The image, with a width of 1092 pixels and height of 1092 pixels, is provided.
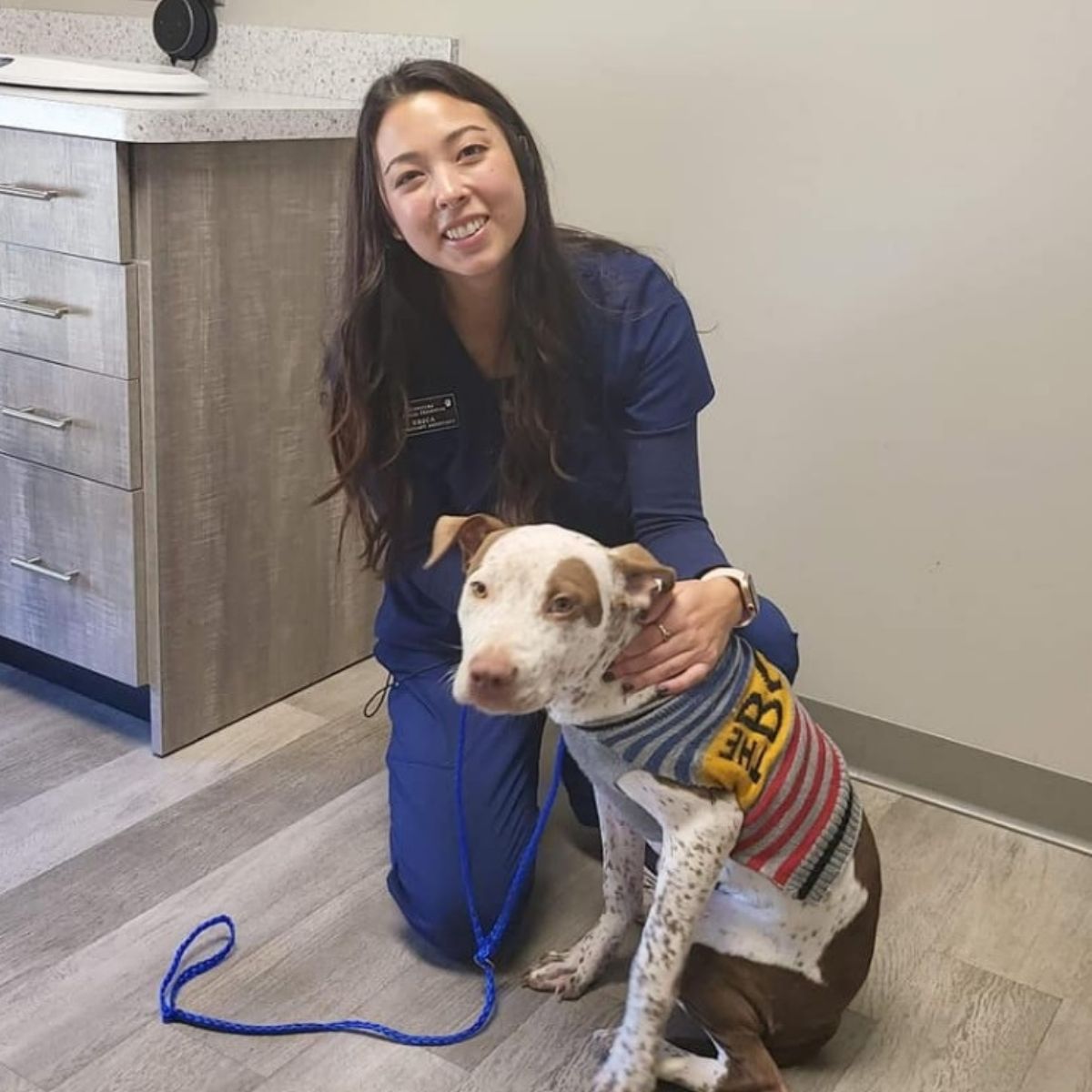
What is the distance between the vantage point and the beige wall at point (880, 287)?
1.88 metres

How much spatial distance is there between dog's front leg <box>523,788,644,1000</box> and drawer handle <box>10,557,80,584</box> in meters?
0.94

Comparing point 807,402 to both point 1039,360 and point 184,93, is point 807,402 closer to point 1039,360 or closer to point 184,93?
point 1039,360

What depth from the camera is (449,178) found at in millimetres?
1520

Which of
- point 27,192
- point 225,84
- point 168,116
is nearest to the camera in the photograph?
point 168,116

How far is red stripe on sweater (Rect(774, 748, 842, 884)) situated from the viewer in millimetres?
1420

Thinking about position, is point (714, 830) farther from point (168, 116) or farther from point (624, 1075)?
point (168, 116)

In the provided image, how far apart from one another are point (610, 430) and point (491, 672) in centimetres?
59

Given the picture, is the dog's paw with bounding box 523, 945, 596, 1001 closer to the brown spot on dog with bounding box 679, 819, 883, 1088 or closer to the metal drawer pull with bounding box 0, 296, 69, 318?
the brown spot on dog with bounding box 679, 819, 883, 1088

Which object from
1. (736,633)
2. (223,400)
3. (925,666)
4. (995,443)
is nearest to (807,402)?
(995,443)

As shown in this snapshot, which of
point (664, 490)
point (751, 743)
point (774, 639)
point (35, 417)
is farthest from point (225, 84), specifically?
point (751, 743)

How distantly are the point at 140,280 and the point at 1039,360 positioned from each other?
4.03 ft

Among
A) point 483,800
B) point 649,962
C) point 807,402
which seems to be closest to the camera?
point 649,962

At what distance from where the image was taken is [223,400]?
6.83 feet

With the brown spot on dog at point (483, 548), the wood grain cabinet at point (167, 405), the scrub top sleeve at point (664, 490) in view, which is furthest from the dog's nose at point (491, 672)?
the wood grain cabinet at point (167, 405)
